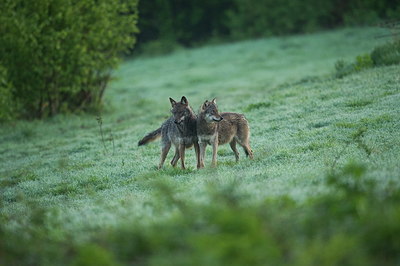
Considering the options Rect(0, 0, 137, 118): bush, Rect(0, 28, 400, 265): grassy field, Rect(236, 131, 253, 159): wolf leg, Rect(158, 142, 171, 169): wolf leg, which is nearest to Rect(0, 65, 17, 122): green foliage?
Rect(0, 28, 400, 265): grassy field

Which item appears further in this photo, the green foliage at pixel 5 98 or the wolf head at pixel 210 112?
the green foliage at pixel 5 98

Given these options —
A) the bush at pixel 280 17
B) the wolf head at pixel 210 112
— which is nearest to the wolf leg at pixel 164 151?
the wolf head at pixel 210 112

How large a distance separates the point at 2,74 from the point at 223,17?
111 feet

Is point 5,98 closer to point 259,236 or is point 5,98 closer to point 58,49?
point 58,49

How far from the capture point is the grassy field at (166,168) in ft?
16.6

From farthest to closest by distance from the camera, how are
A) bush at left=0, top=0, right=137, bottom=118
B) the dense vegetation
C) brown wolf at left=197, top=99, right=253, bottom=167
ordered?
the dense vegetation → bush at left=0, top=0, right=137, bottom=118 → brown wolf at left=197, top=99, right=253, bottom=167

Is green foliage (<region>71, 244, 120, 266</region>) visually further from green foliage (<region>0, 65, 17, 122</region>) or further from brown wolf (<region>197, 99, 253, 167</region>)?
green foliage (<region>0, 65, 17, 122</region>)

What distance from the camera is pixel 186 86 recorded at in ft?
91.7

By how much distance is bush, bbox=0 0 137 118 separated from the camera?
62.9ft

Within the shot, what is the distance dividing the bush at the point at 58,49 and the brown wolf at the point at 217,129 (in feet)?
35.3

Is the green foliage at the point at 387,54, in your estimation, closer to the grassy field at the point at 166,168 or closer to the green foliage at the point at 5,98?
the grassy field at the point at 166,168

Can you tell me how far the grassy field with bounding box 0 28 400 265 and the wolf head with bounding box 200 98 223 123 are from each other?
3.03 ft

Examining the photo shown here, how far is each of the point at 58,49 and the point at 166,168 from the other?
11309mm

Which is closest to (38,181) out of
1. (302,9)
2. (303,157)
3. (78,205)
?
(78,205)
